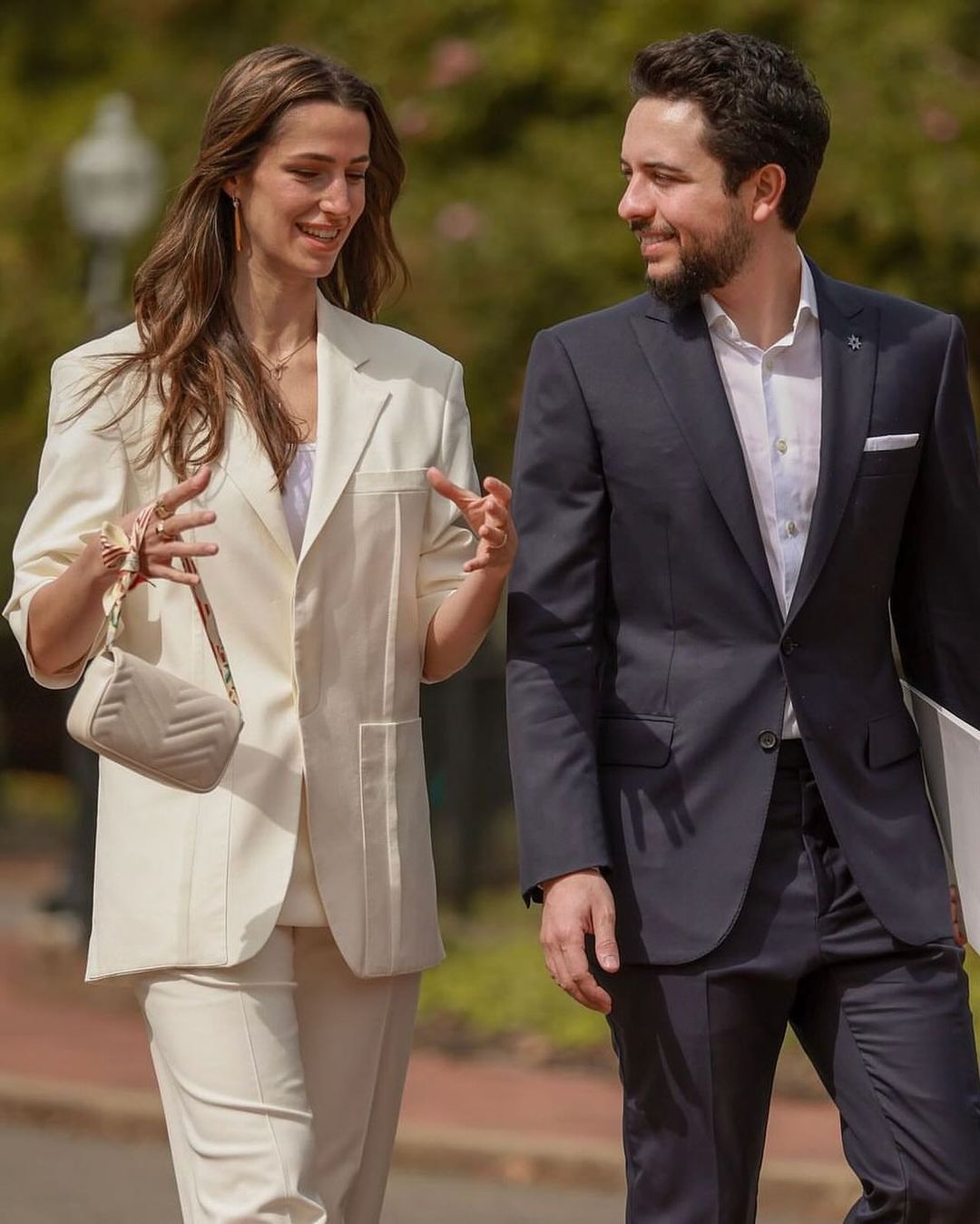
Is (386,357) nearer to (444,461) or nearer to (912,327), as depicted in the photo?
(444,461)

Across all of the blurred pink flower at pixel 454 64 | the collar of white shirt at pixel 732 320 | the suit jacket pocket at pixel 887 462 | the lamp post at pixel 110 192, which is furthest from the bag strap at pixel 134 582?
the blurred pink flower at pixel 454 64

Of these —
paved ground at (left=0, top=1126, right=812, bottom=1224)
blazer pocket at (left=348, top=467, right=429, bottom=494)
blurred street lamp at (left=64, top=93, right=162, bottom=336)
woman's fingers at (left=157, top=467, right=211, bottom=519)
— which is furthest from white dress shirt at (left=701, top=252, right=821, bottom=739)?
blurred street lamp at (left=64, top=93, right=162, bottom=336)

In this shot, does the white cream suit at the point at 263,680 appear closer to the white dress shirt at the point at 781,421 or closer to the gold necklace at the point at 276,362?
the gold necklace at the point at 276,362

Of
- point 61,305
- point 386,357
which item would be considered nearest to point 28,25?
point 61,305

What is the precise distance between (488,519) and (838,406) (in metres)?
0.63

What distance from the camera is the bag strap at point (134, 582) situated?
3574 mm

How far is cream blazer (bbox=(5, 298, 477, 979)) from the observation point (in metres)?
3.78

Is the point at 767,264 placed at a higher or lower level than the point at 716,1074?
higher

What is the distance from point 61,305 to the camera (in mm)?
14102

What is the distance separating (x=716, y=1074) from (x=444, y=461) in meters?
1.11

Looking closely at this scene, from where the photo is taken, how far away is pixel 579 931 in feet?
12.1

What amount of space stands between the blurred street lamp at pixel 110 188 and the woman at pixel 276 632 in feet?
26.6

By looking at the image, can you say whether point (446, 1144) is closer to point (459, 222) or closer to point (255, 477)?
point (255, 477)

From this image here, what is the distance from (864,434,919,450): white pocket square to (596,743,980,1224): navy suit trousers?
508mm
